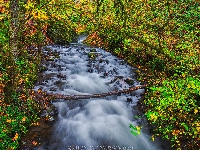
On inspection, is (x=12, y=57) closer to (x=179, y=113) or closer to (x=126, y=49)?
(x=179, y=113)

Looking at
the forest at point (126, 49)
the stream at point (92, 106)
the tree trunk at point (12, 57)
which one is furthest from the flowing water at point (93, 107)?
the tree trunk at point (12, 57)

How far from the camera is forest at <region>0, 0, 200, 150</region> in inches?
265

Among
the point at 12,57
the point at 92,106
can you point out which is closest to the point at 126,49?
the point at 92,106

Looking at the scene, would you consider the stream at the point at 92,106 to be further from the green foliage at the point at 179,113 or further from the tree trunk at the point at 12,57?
the tree trunk at the point at 12,57

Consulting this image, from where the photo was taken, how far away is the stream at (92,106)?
6.80m

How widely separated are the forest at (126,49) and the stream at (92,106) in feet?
1.93

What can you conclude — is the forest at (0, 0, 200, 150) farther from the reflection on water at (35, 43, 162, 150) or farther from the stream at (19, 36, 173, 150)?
the reflection on water at (35, 43, 162, 150)

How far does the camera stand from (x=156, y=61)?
33.8 feet

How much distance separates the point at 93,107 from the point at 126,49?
5.12 metres

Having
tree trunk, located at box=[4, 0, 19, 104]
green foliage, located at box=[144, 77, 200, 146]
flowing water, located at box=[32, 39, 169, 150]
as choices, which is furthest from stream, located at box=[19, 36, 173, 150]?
tree trunk, located at box=[4, 0, 19, 104]

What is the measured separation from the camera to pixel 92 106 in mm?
8219

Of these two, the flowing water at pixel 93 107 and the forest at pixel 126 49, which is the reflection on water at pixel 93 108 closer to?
the flowing water at pixel 93 107

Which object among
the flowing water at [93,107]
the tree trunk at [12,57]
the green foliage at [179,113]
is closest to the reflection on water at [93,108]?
the flowing water at [93,107]

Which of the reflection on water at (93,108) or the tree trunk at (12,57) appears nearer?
the tree trunk at (12,57)
